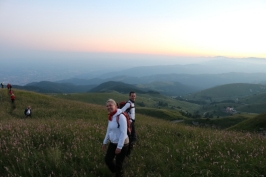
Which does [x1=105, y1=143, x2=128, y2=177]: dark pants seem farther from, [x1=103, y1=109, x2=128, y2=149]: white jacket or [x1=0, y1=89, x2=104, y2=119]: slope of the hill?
[x1=0, y1=89, x2=104, y2=119]: slope of the hill

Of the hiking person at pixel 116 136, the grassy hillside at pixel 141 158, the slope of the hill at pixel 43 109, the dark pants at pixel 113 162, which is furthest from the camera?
the slope of the hill at pixel 43 109

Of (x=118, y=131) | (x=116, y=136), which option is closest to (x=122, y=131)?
(x=118, y=131)

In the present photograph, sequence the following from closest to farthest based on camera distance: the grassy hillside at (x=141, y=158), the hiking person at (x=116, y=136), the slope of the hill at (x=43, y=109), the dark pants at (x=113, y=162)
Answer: the grassy hillside at (x=141, y=158), the hiking person at (x=116, y=136), the dark pants at (x=113, y=162), the slope of the hill at (x=43, y=109)

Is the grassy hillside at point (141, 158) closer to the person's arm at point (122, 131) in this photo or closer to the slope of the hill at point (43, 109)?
the person's arm at point (122, 131)

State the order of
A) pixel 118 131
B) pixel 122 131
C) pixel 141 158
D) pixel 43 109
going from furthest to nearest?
pixel 43 109
pixel 141 158
pixel 118 131
pixel 122 131

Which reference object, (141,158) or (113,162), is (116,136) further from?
(141,158)

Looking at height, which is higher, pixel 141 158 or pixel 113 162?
pixel 113 162

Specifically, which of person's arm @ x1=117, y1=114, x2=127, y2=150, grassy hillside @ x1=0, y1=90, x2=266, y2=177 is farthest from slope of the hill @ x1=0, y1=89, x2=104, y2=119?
person's arm @ x1=117, y1=114, x2=127, y2=150

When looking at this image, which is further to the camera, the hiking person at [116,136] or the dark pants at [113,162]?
the dark pants at [113,162]

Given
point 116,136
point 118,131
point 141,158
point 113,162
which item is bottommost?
point 141,158

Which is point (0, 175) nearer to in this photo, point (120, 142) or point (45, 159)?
point (45, 159)

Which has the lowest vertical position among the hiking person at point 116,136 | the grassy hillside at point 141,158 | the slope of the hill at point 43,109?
the slope of the hill at point 43,109

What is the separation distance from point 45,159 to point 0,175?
4.04 ft

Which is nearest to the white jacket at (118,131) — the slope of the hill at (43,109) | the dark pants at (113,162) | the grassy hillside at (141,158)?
the dark pants at (113,162)
